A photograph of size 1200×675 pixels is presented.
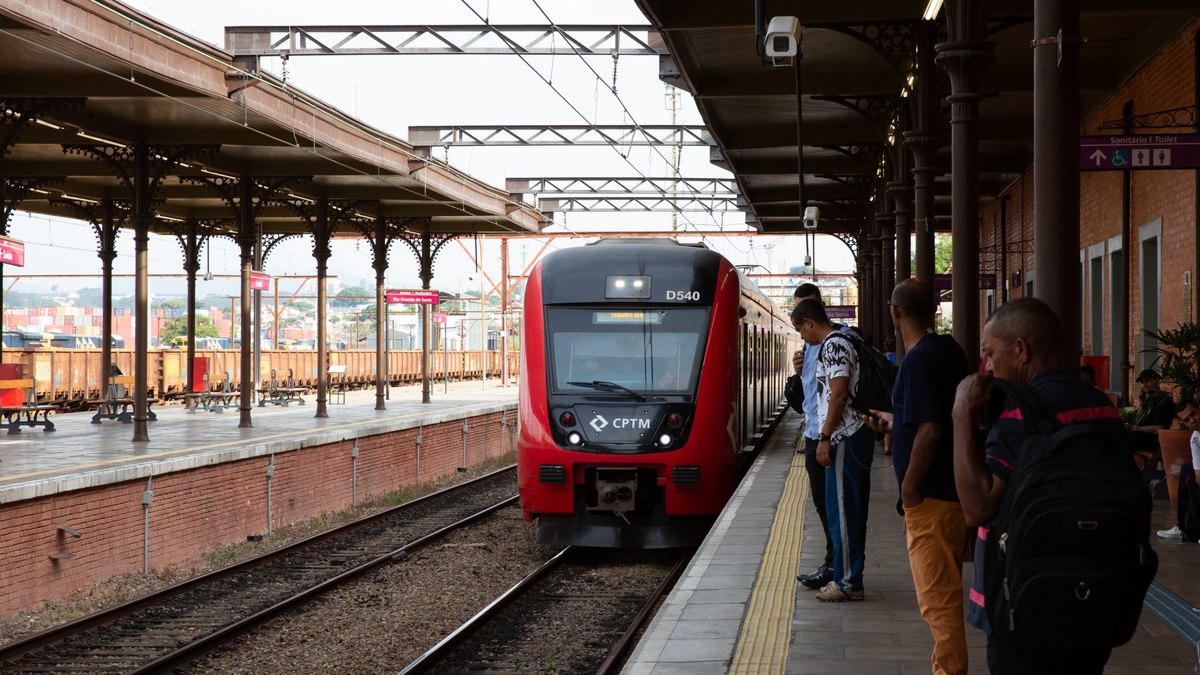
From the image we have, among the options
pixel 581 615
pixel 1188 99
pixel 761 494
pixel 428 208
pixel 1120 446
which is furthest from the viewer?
pixel 428 208

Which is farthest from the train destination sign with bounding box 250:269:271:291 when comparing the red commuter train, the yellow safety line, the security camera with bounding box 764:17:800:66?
the security camera with bounding box 764:17:800:66

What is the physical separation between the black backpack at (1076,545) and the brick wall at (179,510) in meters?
9.55

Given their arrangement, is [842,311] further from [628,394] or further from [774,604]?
[774,604]

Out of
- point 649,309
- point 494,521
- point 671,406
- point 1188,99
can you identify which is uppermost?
point 1188,99

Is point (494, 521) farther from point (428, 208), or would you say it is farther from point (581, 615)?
point (428, 208)

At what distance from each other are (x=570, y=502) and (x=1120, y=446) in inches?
321

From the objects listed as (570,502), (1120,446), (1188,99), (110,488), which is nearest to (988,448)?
(1120,446)

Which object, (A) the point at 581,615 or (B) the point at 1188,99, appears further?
(B) the point at 1188,99

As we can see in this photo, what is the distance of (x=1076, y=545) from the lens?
112 inches

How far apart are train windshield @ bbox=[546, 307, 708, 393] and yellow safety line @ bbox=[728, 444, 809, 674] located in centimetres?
154

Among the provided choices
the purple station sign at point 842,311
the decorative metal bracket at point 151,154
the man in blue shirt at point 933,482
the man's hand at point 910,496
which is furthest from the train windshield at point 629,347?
the purple station sign at point 842,311

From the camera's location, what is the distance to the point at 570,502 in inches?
428

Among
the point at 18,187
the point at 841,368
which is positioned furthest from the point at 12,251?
the point at 841,368

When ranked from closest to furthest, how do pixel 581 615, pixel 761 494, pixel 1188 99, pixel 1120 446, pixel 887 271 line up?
1. pixel 1120 446
2. pixel 581 615
3. pixel 761 494
4. pixel 1188 99
5. pixel 887 271
